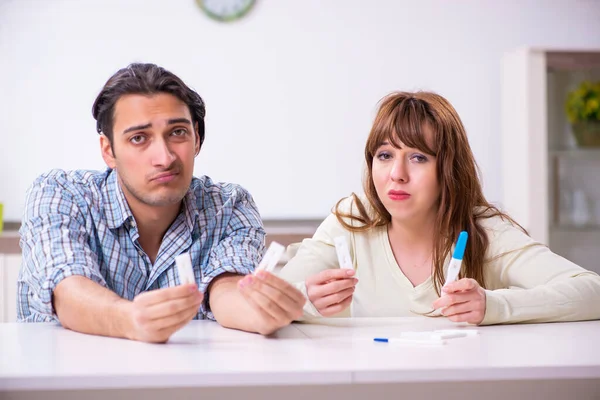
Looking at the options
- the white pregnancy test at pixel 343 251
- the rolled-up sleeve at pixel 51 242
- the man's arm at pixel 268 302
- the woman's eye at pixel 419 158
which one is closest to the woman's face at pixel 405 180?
the woman's eye at pixel 419 158

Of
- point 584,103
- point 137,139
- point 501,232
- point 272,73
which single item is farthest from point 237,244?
point 584,103

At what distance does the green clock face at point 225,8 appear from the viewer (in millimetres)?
3686

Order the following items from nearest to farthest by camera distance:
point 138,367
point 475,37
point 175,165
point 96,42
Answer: point 138,367 < point 175,165 < point 96,42 < point 475,37

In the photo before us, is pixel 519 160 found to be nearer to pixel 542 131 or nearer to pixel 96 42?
pixel 542 131

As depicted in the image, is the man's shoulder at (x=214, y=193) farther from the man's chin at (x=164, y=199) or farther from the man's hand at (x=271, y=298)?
the man's hand at (x=271, y=298)

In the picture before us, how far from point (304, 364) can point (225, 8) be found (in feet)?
9.78

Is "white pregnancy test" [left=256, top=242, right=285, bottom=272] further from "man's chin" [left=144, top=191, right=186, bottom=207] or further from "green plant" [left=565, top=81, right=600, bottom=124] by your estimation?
"green plant" [left=565, top=81, right=600, bottom=124]

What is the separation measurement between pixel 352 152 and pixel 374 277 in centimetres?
205

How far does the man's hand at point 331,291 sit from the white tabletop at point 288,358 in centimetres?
4

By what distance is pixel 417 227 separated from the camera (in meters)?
1.84

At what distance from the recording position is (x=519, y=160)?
3.79m

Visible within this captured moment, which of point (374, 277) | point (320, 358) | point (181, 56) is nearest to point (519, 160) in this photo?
point (181, 56)

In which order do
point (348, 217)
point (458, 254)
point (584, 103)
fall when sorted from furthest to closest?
point (584, 103) < point (348, 217) < point (458, 254)

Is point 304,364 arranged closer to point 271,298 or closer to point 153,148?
point 271,298
